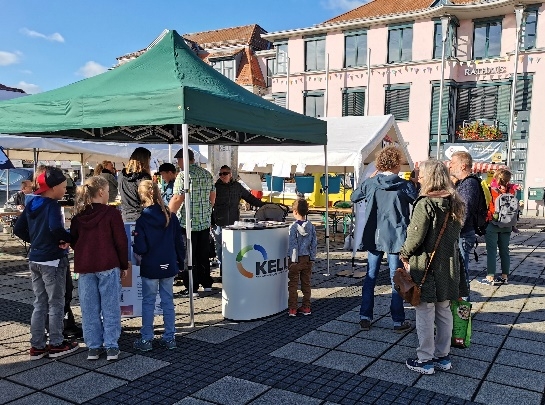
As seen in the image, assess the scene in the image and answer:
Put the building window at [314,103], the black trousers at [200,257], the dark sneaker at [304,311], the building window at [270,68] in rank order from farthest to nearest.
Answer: the building window at [270,68], the building window at [314,103], the black trousers at [200,257], the dark sneaker at [304,311]

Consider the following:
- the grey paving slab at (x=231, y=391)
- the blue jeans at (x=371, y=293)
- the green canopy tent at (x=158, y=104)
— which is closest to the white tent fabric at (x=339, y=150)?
the green canopy tent at (x=158, y=104)

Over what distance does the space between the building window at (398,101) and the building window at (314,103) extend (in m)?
3.93

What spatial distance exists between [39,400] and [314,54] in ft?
89.1

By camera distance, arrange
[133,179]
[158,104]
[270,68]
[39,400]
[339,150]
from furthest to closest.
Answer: [270,68], [339,150], [133,179], [158,104], [39,400]

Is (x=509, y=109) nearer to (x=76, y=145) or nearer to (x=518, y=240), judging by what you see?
(x=518, y=240)

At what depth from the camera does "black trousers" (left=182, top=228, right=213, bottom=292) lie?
625 centimetres

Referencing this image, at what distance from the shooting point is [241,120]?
201 inches

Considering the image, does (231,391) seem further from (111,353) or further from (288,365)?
(111,353)

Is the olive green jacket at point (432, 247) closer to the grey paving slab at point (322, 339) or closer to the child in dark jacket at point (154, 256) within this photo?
the grey paving slab at point (322, 339)

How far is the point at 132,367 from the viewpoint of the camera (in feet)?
13.0

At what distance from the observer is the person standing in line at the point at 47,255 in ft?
13.1

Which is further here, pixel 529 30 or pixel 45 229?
pixel 529 30

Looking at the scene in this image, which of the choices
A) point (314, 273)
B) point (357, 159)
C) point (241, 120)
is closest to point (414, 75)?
point (357, 159)

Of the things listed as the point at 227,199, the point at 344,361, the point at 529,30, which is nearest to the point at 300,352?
the point at 344,361
